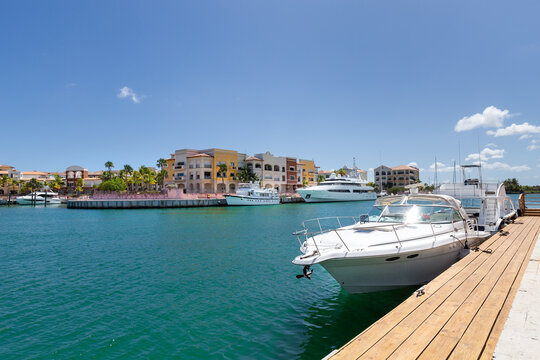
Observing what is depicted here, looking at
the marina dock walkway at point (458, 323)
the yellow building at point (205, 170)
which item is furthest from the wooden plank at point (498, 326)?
the yellow building at point (205, 170)

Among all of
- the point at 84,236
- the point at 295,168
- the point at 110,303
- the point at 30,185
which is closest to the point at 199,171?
the point at 295,168

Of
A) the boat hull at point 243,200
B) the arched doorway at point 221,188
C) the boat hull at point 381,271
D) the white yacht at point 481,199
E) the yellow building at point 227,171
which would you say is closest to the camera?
the boat hull at point 381,271

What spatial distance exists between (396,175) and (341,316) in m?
153

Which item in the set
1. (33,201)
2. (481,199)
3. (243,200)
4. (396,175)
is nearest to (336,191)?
(243,200)

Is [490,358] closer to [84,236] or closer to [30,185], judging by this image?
[84,236]

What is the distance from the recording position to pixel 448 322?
15.6 ft

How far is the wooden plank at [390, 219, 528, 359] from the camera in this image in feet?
13.0

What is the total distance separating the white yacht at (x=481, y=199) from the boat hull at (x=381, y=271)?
6207 mm

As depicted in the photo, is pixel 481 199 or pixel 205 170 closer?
pixel 481 199

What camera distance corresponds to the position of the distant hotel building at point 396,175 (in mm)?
146500

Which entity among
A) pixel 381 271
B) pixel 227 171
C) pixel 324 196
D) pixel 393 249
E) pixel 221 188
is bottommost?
pixel 381 271

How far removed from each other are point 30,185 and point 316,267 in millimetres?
123509

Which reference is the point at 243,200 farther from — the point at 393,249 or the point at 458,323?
the point at 458,323

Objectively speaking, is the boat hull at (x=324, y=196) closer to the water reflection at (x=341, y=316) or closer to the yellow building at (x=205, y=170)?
the yellow building at (x=205, y=170)
